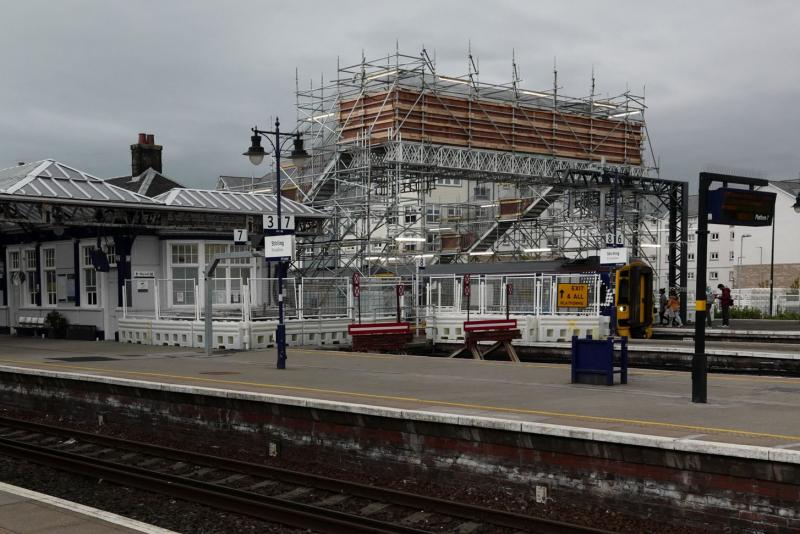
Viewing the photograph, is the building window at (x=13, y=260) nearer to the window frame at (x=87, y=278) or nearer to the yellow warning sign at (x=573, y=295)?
the window frame at (x=87, y=278)

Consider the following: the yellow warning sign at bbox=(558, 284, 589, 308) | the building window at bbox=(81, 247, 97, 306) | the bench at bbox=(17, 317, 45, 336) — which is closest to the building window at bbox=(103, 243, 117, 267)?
the building window at bbox=(81, 247, 97, 306)

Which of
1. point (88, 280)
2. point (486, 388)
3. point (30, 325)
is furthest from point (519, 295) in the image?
point (30, 325)

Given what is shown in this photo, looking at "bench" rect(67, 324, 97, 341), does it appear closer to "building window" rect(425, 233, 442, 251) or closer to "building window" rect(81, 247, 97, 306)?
"building window" rect(81, 247, 97, 306)

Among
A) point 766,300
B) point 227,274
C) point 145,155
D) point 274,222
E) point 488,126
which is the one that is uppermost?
point 488,126

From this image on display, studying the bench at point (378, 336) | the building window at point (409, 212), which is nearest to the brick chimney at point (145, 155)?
the building window at point (409, 212)

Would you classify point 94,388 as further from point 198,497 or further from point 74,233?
point 74,233

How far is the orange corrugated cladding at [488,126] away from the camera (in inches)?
1638

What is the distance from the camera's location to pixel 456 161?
141 ft

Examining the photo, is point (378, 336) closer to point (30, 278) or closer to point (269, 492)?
point (269, 492)

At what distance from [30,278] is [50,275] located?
1437 millimetres

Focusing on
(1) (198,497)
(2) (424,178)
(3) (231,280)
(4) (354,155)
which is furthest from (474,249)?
(1) (198,497)

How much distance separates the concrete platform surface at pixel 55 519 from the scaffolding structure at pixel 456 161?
2830 centimetres

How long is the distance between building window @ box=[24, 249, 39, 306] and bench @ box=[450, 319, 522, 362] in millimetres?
16599

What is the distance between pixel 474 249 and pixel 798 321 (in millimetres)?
19053
